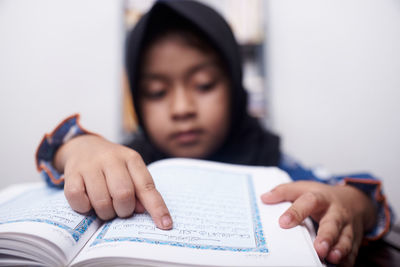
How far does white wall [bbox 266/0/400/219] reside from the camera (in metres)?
0.94

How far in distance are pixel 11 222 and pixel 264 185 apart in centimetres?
31

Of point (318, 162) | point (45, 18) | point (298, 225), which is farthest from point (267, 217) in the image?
point (45, 18)

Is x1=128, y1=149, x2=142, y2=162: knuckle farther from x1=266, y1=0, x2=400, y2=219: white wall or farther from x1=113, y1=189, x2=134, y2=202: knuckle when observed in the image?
x1=266, y1=0, x2=400, y2=219: white wall

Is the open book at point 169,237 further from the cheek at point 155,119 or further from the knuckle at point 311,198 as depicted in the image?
the cheek at point 155,119

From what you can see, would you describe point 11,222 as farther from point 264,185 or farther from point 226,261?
point 264,185

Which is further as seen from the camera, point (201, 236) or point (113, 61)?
point (113, 61)

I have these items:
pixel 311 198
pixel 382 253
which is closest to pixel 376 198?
pixel 382 253

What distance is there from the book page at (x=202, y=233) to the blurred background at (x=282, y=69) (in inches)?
29.4

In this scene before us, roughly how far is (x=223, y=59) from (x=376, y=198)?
491 mm

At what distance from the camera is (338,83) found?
997 millimetres

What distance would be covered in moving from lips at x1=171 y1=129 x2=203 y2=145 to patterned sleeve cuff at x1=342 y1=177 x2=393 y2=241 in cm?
35

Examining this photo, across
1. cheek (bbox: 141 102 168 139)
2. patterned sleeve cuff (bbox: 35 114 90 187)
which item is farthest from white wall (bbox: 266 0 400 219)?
patterned sleeve cuff (bbox: 35 114 90 187)

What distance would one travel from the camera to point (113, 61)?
3.47ft

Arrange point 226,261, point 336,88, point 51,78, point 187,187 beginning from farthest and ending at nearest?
point 336,88
point 51,78
point 187,187
point 226,261
